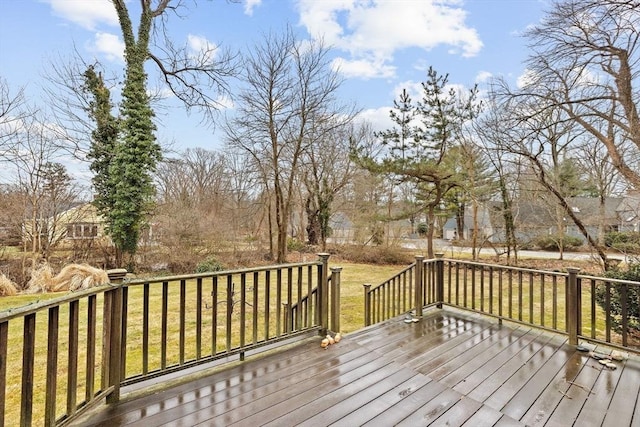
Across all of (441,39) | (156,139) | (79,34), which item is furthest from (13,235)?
(441,39)

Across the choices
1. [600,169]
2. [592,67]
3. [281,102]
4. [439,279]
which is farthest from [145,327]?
[600,169]

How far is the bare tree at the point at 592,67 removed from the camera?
563 cm

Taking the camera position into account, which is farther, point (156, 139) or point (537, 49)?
point (156, 139)

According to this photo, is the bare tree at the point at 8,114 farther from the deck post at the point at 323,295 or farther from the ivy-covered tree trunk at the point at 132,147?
the deck post at the point at 323,295

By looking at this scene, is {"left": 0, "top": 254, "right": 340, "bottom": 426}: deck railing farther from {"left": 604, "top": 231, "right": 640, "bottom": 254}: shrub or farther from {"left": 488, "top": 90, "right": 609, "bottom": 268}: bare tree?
{"left": 604, "top": 231, "right": 640, "bottom": 254}: shrub

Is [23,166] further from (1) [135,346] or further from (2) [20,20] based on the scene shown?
(1) [135,346]

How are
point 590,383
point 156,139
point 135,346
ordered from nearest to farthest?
point 590,383
point 135,346
point 156,139

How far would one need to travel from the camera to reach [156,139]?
936 centimetres

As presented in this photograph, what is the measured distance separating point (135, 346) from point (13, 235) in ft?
22.1

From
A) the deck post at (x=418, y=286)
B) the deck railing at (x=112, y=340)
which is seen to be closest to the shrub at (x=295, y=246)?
the deck railing at (x=112, y=340)

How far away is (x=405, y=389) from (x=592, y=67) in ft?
25.6

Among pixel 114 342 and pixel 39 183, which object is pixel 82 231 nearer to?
pixel 39 183

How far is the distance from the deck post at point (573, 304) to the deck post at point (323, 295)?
2.49 metres

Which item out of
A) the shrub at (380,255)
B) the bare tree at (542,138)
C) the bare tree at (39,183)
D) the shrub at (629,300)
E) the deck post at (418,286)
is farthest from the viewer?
the shrub at (380,255)
